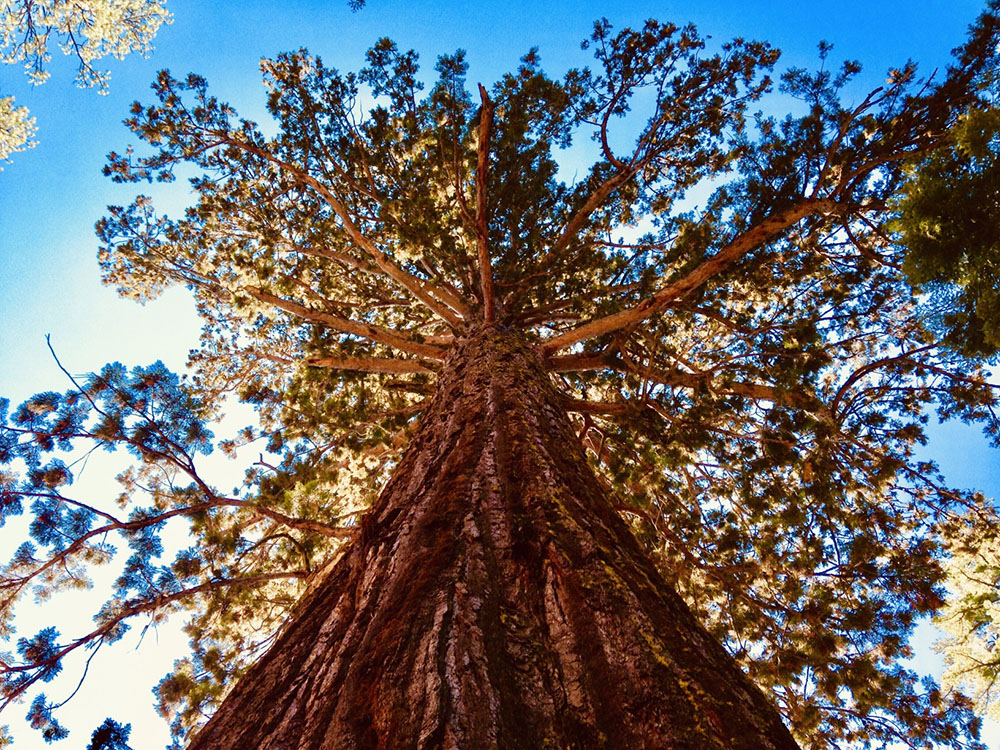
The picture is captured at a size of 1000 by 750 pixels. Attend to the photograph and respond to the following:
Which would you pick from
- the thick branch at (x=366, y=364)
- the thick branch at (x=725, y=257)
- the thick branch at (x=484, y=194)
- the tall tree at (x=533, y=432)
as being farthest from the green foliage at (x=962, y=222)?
the thick branch at (x=366, y=364)

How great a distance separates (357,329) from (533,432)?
3.15 meters

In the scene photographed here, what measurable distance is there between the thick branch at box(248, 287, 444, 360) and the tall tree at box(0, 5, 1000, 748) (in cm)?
3

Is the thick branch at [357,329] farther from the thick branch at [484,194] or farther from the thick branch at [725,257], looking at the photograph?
the thick branch at [725,257]

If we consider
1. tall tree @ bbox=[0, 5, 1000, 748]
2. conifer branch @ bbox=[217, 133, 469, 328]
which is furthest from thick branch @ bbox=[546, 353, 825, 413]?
conifer branch @ bbox=[217, 133, 469, 328]

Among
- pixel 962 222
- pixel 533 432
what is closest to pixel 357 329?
pixel 533 432

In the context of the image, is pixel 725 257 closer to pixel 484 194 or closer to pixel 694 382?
pixel 694 382

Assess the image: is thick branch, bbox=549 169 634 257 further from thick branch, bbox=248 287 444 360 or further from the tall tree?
thick branch, bbox=248 287 444 360

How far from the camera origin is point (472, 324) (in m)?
4.87

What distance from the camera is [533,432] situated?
228 cm

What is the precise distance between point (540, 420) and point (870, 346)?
4.71 m

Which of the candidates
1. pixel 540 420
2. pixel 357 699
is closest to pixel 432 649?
pixel 357 699

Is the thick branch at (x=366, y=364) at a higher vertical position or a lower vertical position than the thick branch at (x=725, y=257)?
lower

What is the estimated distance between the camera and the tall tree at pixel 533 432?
1159 mm

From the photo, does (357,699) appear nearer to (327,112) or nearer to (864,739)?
(864,739)
